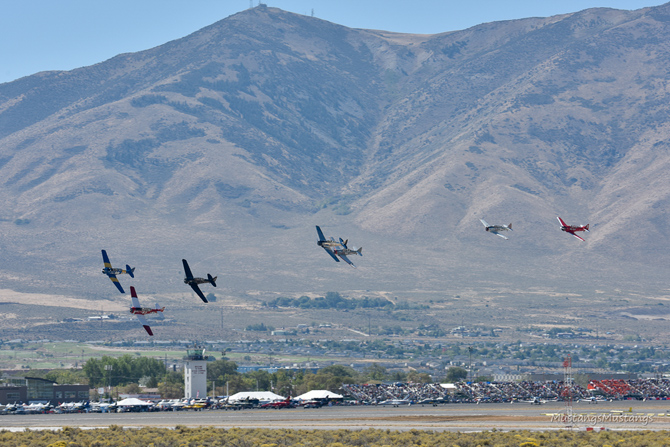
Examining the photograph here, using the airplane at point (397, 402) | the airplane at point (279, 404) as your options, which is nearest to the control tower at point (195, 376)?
the airplane at point (279, 404)

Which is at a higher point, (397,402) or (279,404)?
(279,404)

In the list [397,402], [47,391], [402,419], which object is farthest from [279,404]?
[47,391]

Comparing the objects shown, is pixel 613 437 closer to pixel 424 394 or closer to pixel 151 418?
pixel 151 418

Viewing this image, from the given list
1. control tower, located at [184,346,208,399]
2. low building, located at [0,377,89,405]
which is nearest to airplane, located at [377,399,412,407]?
control tower, located at [184,346,208,399]

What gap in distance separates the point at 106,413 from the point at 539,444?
87082 millimetres

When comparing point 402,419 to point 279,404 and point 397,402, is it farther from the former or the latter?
point 397,402

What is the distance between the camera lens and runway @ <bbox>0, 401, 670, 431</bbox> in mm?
108275

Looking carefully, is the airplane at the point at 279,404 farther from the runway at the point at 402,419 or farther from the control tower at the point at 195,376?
the control tower at the point at 195,376

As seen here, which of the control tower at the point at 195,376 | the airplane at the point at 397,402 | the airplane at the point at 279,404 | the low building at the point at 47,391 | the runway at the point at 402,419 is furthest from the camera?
the low building at the point at 47,391

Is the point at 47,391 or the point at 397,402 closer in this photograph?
the point at 397,402

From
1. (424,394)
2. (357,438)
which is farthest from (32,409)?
(357,438)

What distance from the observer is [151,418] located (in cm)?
12912

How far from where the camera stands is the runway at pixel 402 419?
108 meters

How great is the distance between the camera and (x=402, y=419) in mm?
122250
